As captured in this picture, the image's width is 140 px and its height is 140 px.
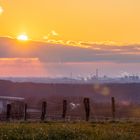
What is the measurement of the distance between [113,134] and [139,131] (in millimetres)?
4200

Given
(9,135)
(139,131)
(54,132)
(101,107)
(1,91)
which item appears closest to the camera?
(9,135)

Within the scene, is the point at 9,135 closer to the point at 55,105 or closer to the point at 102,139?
the point at 102,139

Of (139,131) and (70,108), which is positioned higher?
(70,108)

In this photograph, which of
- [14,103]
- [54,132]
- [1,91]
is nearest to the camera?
[54,132]

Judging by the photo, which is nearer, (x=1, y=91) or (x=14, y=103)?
(x=14, y=103)

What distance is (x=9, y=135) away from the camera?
86.8 feet

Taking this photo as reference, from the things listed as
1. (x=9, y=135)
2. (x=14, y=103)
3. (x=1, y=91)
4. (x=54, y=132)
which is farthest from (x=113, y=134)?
(x=1, y=91)

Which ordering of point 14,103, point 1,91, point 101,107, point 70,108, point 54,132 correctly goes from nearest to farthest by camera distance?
point 54,132 < point 14,103 < point 70,108 < point 101,107 < point 1,91

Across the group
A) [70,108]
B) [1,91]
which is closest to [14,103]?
[70,108]

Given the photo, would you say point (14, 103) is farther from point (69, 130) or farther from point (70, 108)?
point (69, 130)

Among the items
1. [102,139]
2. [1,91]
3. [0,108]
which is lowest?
[102,139]

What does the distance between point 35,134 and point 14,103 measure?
6267 cm

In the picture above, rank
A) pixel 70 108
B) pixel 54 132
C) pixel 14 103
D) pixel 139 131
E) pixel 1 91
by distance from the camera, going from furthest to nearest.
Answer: pixel 1 91, pixel 70 108, pixel 14 103, pixel 139 131, pixel 54 132

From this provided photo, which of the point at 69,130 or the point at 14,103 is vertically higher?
the point at 14,103
